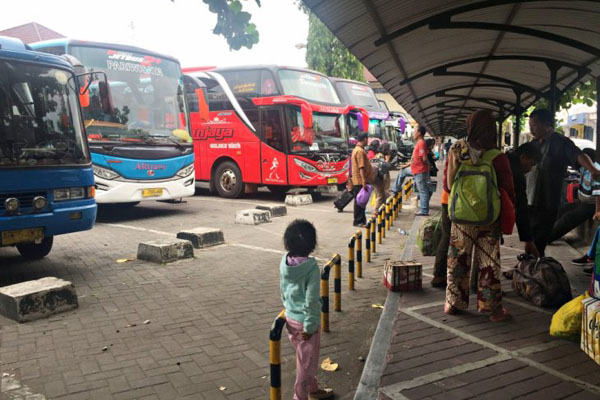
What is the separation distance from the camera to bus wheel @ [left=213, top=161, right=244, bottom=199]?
52.4 feet

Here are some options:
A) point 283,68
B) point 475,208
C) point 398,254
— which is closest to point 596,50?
point 475,208

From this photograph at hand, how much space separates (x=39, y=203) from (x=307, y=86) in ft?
35.5

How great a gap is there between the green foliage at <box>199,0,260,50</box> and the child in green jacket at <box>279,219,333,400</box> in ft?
4.94

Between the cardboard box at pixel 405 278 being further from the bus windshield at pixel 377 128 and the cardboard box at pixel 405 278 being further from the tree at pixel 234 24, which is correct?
the bus windshield at pixel 377 128

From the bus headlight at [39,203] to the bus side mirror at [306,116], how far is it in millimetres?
8781

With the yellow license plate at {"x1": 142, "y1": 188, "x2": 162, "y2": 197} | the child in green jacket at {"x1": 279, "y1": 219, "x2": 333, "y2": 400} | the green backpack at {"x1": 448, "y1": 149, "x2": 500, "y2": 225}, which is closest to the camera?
the child in green jacket at {"x1": 279, "y1": 219, "x2": 333, "y2": 400}

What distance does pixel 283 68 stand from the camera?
1540cm

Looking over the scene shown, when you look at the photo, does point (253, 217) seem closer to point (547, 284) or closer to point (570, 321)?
point (547, 284)

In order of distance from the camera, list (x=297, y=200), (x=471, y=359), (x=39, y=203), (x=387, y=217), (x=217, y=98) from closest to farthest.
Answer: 1. (x=471, y=359)
2. (x=39, y=203)
3. (x=387, y=217)
4. (x=297, y=200)
5. (x=217, y=98)

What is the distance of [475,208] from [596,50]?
10.6ft

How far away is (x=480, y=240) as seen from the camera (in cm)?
457

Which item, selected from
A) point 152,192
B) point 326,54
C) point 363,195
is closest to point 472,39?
point 363,195

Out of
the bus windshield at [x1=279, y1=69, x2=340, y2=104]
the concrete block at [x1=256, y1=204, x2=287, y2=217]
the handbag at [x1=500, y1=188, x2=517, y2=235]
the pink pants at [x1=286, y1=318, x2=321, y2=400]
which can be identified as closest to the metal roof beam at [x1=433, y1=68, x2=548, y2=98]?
the handbag at [x1=500, y1=188, x2=517, y2=235]

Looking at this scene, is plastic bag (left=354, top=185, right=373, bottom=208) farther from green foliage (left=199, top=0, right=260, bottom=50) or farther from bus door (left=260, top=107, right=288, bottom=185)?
green foliage (left=199, top=0, right=260, bottom=50)
